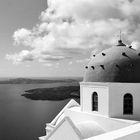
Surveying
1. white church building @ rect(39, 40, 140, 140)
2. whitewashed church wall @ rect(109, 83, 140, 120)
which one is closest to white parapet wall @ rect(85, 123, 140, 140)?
white church building @ rect(39, 40, 140, 140)

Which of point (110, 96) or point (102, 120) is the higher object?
point (110, 96)

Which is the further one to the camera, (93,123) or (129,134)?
(93,123)

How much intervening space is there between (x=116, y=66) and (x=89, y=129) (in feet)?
12.2

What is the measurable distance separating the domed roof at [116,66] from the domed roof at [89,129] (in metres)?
2.52

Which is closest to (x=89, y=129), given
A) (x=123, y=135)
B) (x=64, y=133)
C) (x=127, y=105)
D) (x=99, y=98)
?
(x=64, y=133)

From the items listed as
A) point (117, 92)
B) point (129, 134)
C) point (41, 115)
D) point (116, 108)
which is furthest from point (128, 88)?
point (41, 115)

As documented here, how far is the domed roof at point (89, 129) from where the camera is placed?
941 cm

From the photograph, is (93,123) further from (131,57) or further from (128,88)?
(131,57)

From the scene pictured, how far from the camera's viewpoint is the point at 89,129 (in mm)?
9734

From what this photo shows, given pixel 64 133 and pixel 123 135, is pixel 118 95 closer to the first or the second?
pixel 64 133

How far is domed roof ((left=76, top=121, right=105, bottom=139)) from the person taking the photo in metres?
9.41

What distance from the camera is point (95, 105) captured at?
11.3m

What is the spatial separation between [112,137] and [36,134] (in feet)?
110

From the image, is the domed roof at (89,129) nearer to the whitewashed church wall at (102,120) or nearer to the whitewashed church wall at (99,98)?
the whitewashed church wall at (102,120)
